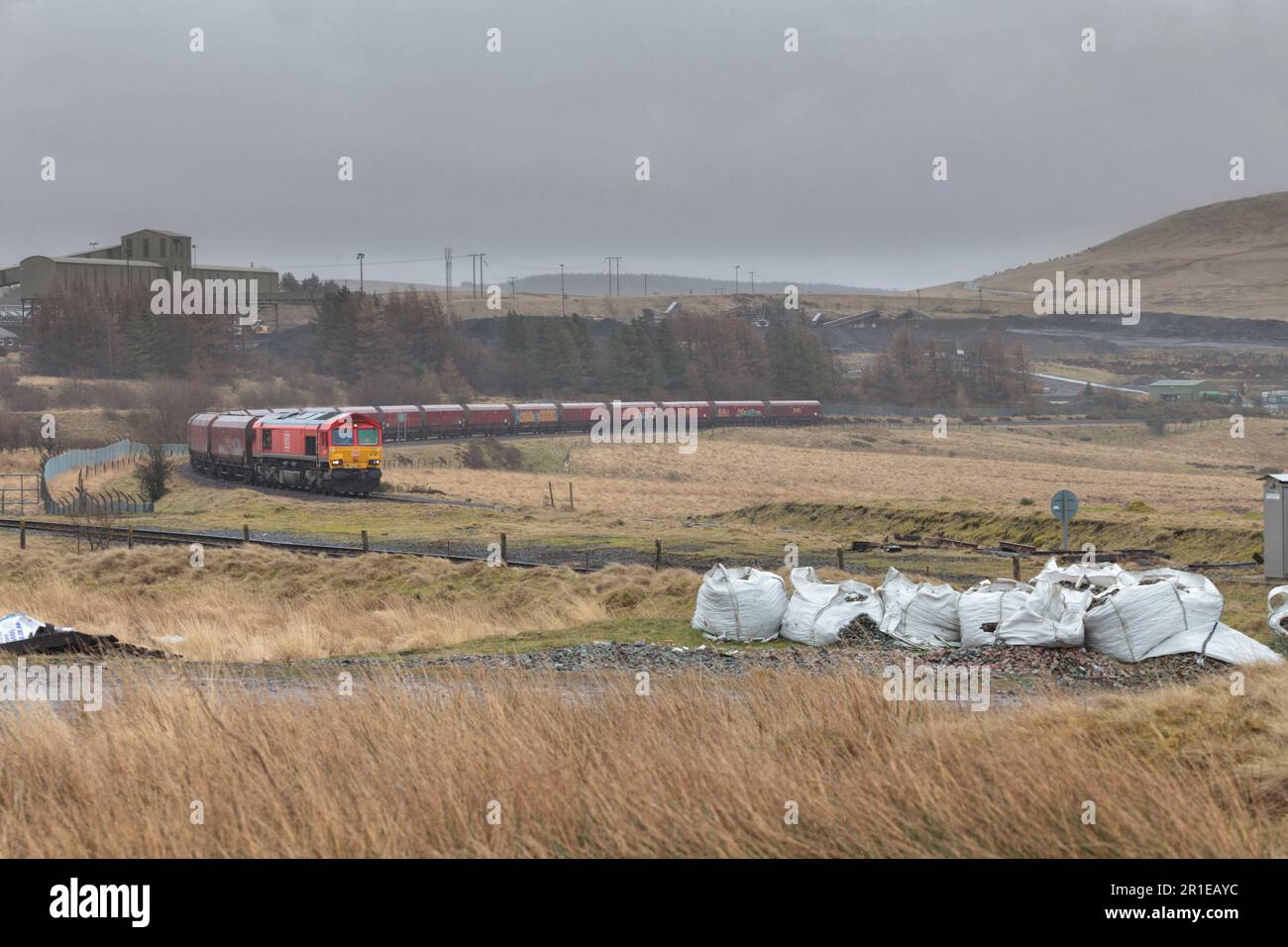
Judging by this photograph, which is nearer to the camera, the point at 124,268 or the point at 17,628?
the point at 17,628

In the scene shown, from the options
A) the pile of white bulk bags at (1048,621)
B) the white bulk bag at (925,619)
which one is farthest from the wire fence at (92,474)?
the pile of white bulk bags at (1048,621)

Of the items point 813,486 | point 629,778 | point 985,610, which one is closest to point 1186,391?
point 813,486

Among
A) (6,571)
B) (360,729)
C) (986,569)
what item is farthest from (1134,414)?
(360,729)

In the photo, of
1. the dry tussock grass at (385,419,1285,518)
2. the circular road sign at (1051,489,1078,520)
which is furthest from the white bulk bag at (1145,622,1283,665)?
the dry tussock grass at (385,419,1285,518)

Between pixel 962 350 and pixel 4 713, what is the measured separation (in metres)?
152

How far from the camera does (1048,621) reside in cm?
1484

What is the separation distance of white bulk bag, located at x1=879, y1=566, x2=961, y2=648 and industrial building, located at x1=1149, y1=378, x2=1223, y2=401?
12125 cm

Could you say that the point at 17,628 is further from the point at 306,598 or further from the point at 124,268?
the point at 124,268

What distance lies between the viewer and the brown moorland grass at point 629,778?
6.27 meters

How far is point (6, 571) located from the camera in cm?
2734

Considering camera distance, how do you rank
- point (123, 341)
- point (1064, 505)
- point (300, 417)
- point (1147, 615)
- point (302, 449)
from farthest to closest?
1. point (123, 341)
2. point (300, 417)
3. point (302, 449)
4. point (1064, 505)
5. point (1147, 615)

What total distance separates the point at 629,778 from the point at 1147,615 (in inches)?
367

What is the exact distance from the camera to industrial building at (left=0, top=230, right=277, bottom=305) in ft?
363
